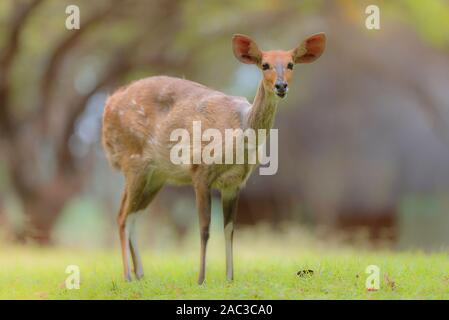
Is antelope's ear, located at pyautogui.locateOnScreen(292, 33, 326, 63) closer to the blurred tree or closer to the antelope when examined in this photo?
the antelope

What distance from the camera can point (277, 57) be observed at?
6543mm

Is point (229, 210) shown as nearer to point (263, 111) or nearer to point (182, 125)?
point (182, 125)

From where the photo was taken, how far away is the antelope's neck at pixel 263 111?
264 inches

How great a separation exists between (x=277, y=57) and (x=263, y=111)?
1.61ft

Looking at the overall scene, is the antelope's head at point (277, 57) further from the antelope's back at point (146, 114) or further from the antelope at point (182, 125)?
the antelope's back at point (146, 114)

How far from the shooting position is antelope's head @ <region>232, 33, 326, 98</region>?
6406 millimetres

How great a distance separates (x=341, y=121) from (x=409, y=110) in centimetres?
152

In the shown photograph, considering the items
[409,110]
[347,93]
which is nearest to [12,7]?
[347,93]

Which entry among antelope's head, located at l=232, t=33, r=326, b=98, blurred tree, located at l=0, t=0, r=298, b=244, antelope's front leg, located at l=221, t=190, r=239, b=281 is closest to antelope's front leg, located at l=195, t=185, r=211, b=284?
antelope's front leg, located at l=221, t=190, r=239, b=281

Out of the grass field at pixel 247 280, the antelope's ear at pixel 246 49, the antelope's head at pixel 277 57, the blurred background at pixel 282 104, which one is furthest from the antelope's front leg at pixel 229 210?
the blurred background at pixel 282 104

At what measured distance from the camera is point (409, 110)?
57.6 feet

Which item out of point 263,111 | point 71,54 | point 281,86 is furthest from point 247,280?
point 71,54

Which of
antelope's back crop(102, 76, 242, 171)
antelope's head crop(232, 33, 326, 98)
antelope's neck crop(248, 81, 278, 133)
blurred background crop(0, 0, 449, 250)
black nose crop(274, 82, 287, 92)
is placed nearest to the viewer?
black nose crop(274, 82, 287, 92)

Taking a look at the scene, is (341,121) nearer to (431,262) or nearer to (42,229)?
(42,229)
